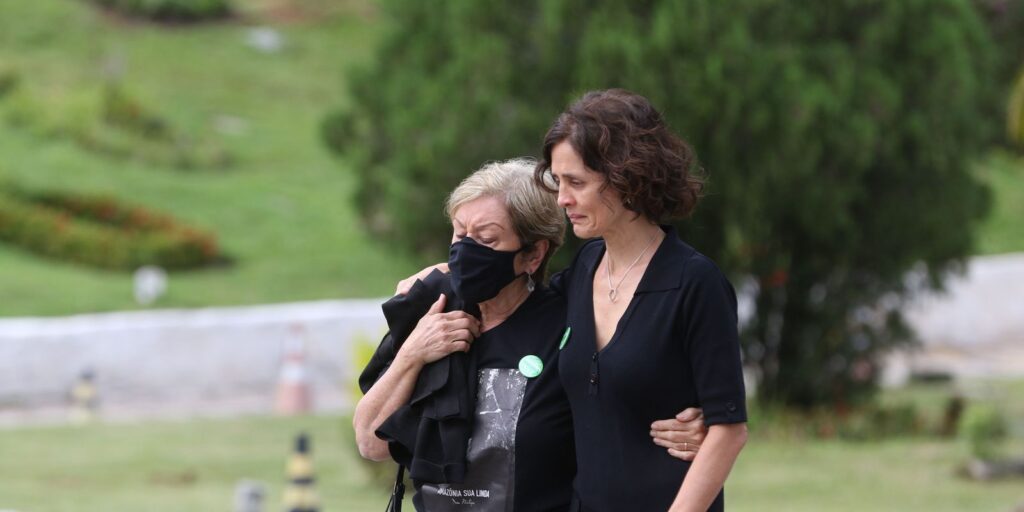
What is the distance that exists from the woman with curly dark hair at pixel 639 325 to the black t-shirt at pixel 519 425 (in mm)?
102

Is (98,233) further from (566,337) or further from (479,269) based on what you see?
(566,337)

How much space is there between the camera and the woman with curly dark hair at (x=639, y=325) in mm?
2930

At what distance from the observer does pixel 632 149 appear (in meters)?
2.99

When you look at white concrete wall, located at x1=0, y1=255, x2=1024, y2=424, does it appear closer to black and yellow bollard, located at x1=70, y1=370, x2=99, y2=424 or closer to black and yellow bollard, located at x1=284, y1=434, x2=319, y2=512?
black and yellow bollard, located at x1=70, y1=370, x2=99, y2=424

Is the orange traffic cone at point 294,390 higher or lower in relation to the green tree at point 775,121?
lower

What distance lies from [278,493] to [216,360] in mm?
Answer: 6351

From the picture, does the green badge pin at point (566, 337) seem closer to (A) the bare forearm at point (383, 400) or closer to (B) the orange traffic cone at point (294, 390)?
(A) the bare forearm at point (383, 400)

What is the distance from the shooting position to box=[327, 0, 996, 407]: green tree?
1209cm

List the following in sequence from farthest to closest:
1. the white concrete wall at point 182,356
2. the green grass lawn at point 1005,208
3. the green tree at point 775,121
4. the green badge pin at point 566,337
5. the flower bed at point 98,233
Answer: the green grass lawn at point 1005,208, the flower bed at point 98,233, the white concrete wall at point 182,356, the green tree at point 775,121, the green badge pin at point 566,337

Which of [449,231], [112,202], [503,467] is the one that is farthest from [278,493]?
[112,202]

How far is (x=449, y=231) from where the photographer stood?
42.6 feet

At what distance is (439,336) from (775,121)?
9.36 meters

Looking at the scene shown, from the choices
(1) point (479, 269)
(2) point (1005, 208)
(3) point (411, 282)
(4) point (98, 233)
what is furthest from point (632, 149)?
(2) point (1005, 208)

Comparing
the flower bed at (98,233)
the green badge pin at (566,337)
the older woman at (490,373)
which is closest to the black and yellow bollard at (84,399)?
the flower bed at (98,233)
